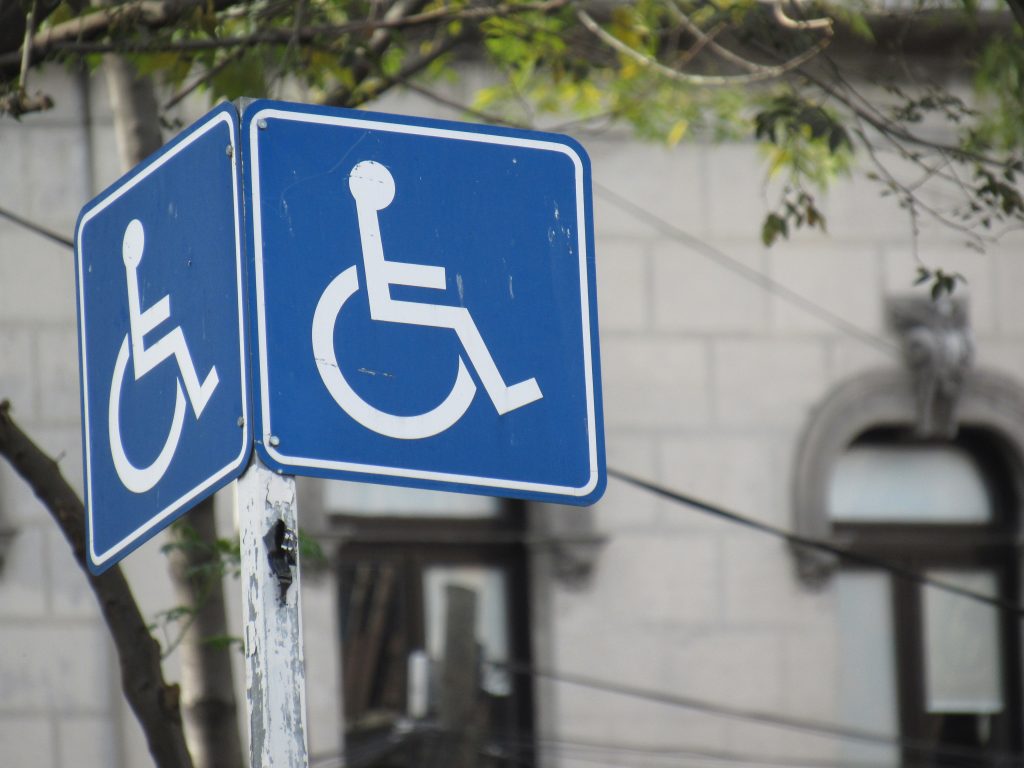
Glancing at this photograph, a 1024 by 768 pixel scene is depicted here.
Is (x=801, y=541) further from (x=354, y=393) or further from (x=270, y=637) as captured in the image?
(x=270, y=637)

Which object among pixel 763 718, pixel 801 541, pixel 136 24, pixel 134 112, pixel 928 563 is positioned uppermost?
pixel 136 24

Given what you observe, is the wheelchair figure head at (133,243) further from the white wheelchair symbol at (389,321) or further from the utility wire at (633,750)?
the utility wire at (633,750)

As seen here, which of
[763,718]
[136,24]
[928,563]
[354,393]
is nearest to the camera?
[354,393]

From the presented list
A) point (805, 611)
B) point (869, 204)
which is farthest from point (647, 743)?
point (869, 204)

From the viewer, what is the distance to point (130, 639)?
4828mm

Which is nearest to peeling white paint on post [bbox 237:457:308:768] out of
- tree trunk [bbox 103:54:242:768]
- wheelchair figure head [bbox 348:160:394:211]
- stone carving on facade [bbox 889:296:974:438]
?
wheelchair figure head [bbox 348:160:394:211]

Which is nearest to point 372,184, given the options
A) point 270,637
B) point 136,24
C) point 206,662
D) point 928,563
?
point 270,637

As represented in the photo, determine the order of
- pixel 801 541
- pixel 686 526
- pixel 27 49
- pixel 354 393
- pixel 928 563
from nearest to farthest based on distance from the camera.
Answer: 1. pixel 354 393
2. pixel 27 49
3. pixel 801 541
4. pixel 686 526
5. pixel 928 563

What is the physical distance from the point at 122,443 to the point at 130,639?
4.73ft

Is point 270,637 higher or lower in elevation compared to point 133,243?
lower

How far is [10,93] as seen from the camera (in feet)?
18.0

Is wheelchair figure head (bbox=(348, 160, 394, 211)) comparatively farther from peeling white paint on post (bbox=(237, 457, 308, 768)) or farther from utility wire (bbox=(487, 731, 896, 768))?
utility wire (bbox=(487, 731, 896, 768))

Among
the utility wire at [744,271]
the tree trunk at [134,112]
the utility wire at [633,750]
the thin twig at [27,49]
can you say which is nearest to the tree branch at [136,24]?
the thin twig at [27,49]

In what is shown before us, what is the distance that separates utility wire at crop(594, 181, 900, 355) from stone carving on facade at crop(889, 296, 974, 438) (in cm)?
14
